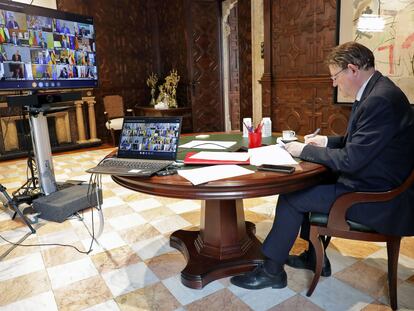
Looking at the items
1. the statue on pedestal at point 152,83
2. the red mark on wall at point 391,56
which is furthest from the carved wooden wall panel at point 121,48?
the red mark on wall at point 391,56

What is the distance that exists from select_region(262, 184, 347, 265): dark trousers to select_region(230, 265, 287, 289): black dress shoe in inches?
4.3

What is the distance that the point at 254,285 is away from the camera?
72.5 inches

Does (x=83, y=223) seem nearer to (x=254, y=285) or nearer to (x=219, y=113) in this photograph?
(x=254, y=285)

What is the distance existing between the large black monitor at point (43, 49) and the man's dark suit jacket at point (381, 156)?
2.75m

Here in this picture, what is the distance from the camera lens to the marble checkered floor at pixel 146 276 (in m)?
1.76

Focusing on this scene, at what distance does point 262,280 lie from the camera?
6.06ft

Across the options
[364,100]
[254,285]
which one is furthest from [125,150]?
[364,100]

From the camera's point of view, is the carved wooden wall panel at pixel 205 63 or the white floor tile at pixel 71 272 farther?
the carved wooden wall panel at pixel 205 63

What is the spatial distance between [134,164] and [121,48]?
594 centimetres

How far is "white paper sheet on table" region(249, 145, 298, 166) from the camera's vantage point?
1661 millimetres

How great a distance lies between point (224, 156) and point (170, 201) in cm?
168

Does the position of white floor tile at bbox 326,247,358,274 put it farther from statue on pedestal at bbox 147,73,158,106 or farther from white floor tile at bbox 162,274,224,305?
statue on pedestal at bbox 147,73,158,106

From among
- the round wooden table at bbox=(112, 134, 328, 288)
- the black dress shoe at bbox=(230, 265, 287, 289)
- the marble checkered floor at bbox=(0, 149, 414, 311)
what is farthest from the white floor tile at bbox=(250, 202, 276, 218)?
the black dress shoe at bbox=(230, 265, 287, 289)

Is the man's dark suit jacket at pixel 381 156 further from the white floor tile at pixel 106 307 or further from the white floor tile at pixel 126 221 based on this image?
the white floor tile at pixel 126 221
